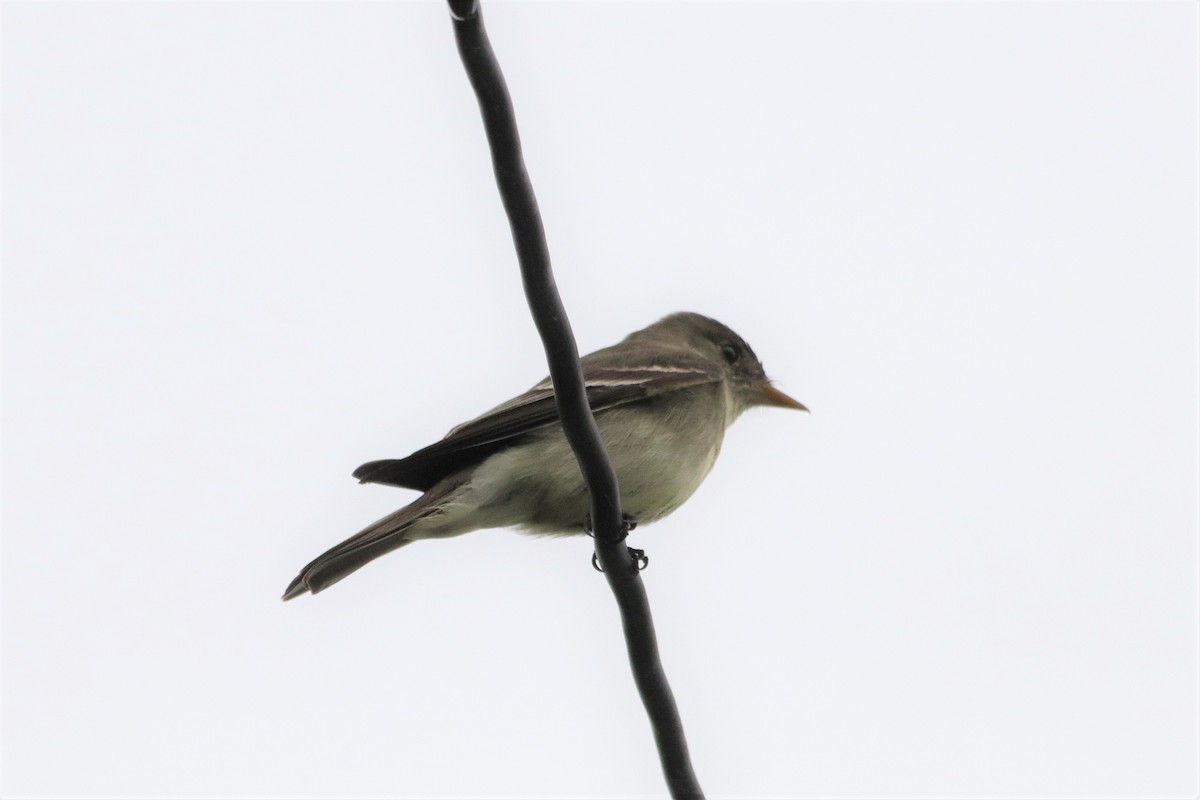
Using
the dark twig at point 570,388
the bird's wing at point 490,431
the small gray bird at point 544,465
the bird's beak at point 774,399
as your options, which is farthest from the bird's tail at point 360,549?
the bird's beak at point 774,399

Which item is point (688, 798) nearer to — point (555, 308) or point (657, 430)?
point (555, 308)

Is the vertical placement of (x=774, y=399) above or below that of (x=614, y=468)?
above

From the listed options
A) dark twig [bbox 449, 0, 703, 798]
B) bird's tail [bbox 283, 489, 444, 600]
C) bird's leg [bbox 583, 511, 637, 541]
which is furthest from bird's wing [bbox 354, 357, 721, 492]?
dark twig [bbox 449, 0, 703, 798]

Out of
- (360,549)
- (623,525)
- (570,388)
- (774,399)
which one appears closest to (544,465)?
(360,549)

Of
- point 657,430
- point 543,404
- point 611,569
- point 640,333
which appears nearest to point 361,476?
point 543,404

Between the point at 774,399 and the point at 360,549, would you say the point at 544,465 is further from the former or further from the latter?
the point at 774,399

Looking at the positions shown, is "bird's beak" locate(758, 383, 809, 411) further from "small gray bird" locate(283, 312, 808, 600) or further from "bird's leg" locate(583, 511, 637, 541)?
"bird's leg" locate(583, 511, 637, 541)
